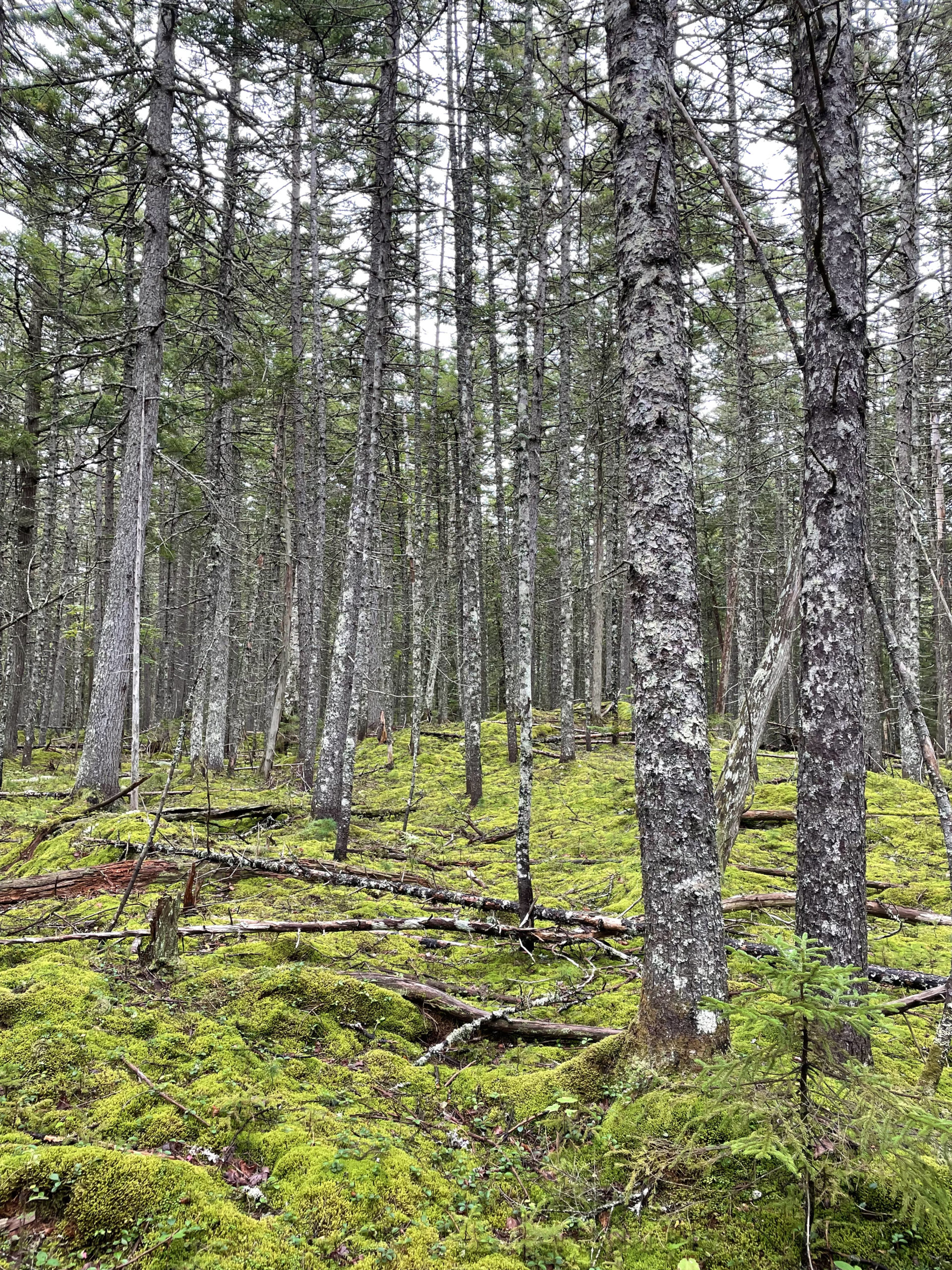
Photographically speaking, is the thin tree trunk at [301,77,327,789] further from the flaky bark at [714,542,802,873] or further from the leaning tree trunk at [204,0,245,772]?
the flaky bark at [714,542,802,873]

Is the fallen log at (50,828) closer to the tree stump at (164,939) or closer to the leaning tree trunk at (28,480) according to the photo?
the tree stump at (164,939)

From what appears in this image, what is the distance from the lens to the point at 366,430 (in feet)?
32.0

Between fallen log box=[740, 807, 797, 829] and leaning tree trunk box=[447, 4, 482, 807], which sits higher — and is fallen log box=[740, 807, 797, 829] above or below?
below

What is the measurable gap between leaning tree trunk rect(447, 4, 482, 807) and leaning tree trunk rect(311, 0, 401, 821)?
256 centimetres

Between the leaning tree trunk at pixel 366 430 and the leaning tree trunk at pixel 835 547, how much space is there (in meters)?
6.91

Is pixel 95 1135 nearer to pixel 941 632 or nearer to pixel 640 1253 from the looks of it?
pixel 640 1253

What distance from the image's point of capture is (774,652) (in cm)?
497

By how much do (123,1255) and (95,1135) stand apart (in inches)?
24.3

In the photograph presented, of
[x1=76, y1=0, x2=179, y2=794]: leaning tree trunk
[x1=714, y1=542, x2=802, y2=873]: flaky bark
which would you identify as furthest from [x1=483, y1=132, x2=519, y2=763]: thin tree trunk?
[x1=714, y1=542, x2=802, y2=873]: flaky bark

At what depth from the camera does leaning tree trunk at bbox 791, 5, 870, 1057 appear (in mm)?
3395

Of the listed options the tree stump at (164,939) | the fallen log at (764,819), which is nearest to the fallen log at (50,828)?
the tree stump at (164,939)

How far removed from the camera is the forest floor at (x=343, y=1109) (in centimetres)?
228

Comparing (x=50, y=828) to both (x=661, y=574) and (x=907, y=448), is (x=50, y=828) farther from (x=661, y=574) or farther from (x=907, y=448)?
(x=907, y=448)

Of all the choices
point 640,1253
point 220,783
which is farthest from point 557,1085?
point 220,783
